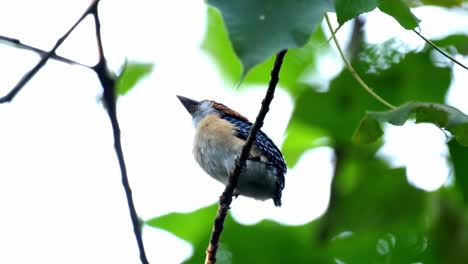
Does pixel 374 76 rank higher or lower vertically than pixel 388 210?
higher

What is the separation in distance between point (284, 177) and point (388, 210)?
175 cm

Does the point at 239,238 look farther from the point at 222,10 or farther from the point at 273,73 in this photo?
the point at 222,10

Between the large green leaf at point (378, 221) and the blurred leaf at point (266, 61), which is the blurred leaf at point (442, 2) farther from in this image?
the blurred leaf at point (266, 61)

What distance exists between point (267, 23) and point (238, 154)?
3.69 m

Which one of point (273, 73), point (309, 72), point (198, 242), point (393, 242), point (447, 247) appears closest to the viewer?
point (273, 73)

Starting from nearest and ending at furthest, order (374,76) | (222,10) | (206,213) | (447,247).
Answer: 1. (222,10)
2. (447,247)
3. (374,76)
4. (206,213)

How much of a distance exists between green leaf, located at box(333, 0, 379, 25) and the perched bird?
3.00 metres

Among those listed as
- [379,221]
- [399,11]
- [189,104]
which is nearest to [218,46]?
[189,104]

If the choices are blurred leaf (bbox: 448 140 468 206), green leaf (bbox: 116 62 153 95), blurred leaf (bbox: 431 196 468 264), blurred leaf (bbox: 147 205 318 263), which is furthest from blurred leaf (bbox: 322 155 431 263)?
green leaf (bbox: 116 62 153 95)

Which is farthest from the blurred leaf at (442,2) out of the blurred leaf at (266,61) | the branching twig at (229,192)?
the blurred leaf at (266,61)

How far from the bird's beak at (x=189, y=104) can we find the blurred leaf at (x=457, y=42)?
3342 mm

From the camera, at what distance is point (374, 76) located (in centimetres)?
404

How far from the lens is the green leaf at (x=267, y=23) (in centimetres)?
152

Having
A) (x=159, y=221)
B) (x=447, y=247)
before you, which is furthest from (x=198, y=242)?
(x=447, y=247)
